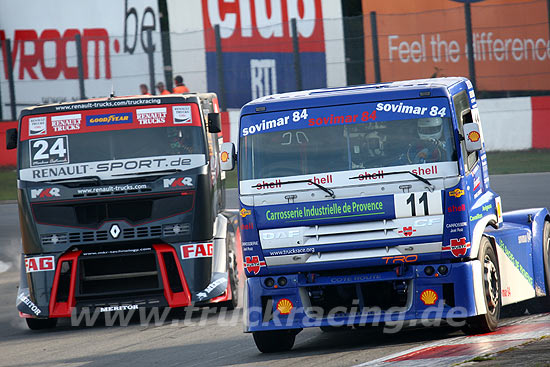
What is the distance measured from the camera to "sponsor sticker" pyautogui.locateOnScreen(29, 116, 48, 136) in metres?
13.0

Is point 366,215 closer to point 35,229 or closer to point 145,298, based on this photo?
point 145,298

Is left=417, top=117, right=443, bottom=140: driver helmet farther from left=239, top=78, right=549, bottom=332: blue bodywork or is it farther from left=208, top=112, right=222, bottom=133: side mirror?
left=208, top=112, right=222, bottom=133: side mirror

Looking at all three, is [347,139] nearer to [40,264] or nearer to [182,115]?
[182,115]

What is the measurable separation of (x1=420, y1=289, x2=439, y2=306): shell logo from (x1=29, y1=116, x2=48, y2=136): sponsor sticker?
5329 mm

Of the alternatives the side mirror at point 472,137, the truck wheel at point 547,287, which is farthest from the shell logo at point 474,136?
the truck wheel at point 547,287

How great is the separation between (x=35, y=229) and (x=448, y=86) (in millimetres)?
5220

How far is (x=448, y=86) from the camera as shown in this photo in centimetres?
1004

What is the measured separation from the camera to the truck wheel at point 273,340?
399 inches

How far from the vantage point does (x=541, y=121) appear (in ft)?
83.1

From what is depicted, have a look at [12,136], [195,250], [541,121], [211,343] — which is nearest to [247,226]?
[211,343]

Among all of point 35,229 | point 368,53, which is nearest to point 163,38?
point 368,53

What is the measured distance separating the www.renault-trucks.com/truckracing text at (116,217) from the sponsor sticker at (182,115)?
1 centimetres

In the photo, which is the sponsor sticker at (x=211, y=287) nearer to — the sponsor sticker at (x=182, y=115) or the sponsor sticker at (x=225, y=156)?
the sponsor sticker at (x=182, y=115)

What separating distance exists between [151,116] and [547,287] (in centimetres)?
481
